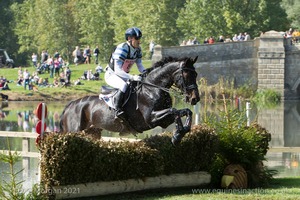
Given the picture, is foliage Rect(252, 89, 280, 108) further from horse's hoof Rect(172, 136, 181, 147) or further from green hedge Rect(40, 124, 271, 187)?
horse's hoof Rect(172, 136, 181, 147)

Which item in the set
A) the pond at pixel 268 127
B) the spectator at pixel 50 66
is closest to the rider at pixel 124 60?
the pond at pixel 268 127

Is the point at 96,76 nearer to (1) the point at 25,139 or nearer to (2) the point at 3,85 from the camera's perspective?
(2) the point at 3,85

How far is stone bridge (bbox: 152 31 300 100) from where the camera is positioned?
201 ft

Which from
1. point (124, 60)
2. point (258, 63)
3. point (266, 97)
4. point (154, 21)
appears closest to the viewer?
point (124, 60)

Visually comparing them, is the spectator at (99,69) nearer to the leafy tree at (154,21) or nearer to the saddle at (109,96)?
the leafy tree at (154,21)

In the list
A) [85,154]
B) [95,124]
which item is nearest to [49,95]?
[95,124]

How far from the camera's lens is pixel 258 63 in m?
62.2

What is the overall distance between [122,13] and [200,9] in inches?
437

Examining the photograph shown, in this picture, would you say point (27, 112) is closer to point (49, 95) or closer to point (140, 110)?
Result: point (49, 95)

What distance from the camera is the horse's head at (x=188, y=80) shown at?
51.4ft

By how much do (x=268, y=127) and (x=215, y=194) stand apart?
25.1m

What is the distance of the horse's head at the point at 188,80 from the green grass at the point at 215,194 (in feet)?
5.28

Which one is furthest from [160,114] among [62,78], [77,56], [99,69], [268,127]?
[77,56]

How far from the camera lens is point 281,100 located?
198ft
